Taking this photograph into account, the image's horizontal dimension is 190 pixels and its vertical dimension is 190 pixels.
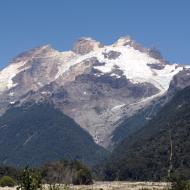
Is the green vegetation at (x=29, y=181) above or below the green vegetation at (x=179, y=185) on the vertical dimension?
below

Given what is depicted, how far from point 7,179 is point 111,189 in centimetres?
4886

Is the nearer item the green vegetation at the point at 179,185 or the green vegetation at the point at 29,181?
the green vegetation at the point at 29,181

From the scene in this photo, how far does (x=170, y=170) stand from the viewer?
2844 centimetres

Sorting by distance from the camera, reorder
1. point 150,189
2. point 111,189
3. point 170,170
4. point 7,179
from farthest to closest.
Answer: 1. point 7,179
2. point 111,189
3. point 150,189
4. point 170,170

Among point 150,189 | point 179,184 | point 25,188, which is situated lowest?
point 25,188

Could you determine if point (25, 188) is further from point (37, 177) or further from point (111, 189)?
point (111, 189)

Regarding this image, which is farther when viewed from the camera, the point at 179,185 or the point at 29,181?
the point at 179,185

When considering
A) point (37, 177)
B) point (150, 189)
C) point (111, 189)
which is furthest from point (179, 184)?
point (111, 189)

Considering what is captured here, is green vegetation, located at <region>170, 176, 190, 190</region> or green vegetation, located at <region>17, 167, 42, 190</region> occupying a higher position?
green vegetation, located at <region>170, 176, 190, 190</region>

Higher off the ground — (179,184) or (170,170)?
(179,184)

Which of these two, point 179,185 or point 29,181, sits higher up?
point 179,185

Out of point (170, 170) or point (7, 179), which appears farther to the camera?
point (7, 179)

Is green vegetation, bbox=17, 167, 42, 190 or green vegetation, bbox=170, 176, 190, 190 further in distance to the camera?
green vegetation, bbox=170, 176, 190, 190

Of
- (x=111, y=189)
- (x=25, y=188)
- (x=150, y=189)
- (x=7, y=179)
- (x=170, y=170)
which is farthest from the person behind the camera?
(x=7, y=179)
